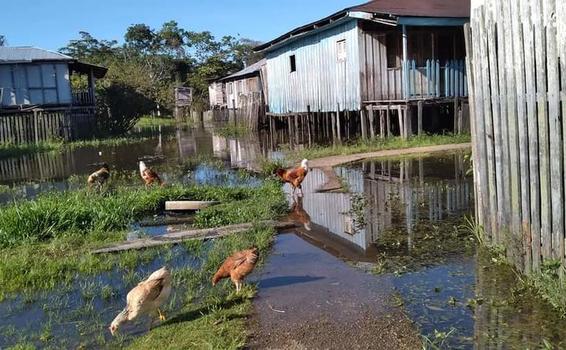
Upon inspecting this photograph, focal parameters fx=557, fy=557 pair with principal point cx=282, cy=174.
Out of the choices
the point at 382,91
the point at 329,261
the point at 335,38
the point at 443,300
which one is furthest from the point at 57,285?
the point at 335,38

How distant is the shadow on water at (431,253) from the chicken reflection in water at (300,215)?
16 millimetres

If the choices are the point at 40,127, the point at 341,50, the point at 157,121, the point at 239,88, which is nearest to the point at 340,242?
the point at 341,50

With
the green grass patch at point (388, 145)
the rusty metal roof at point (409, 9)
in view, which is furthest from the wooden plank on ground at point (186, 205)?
the rusty metal roof at point (409, 9)

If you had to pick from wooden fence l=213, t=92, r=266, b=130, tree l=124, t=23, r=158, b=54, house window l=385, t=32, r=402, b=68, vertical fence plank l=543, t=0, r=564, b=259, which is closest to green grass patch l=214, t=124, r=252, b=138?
wooden fence l=213, t=92, r=266, b=130

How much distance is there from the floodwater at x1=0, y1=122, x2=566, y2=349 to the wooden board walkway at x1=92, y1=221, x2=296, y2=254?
0.31m

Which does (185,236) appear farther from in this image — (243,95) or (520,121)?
(243,95)

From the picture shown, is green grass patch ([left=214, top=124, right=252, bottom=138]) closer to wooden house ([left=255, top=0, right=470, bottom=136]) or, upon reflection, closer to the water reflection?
wooden house ([left=255, top=0, right=470, bottom=136])

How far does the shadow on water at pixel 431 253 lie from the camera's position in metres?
4.18

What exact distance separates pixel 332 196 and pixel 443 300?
525 centimetres

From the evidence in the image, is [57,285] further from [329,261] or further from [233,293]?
[329,261]

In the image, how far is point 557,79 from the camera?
427 centimetres

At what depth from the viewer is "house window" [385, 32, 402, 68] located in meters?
18.8

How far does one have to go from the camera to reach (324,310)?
488 cm

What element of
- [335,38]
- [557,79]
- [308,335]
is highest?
[335,38]
